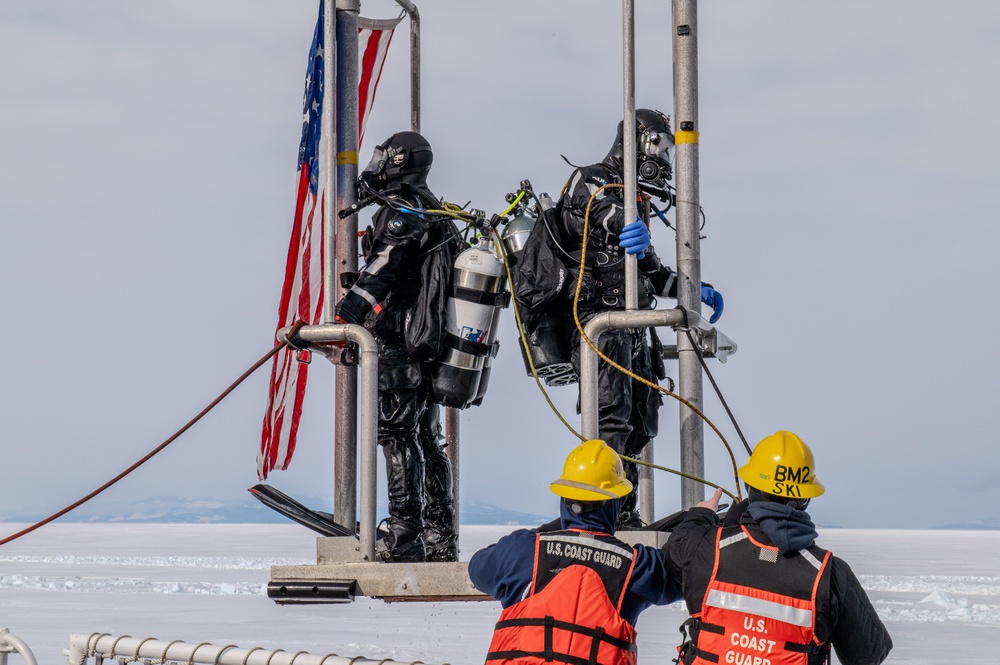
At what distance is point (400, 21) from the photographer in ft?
24.7

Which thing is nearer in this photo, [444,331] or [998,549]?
[444,331]

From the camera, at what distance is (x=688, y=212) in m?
5.40

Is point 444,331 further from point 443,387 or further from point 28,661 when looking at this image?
point 28,661

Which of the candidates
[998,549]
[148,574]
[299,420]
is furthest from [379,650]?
[998,549]

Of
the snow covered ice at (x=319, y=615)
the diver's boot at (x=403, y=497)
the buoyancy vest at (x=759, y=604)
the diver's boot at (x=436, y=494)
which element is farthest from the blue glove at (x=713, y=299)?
the snow covered ice at (x=319, y=615)

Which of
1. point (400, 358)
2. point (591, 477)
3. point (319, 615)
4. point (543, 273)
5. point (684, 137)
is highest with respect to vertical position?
point (684, 137)

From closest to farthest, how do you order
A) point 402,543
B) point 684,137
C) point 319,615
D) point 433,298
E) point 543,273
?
point 684,137 → point 543,273 → point 433,298 → point 402,543 → point 319,615

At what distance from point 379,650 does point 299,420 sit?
367 inches

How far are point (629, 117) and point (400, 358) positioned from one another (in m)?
1.77

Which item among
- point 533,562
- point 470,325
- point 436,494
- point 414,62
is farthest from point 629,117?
point 414,62

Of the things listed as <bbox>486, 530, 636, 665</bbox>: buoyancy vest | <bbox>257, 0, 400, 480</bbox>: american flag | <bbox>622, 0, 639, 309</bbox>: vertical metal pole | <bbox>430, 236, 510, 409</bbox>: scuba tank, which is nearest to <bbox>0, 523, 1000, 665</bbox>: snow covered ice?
<bbox>257, 0, 400, 480</bbox>: american flag

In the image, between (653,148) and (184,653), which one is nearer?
(184,653)

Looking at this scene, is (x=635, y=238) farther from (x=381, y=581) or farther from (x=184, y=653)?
(x=184, y=653)

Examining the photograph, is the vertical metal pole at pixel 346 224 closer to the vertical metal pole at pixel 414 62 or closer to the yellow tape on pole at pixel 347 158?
the yellow tape on pole at pixel 347 158
